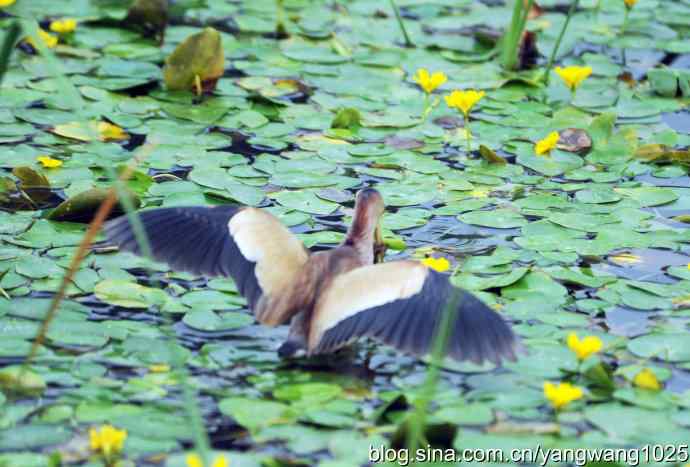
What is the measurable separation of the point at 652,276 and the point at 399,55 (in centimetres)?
237

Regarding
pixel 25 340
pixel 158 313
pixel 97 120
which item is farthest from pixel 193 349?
pixel 97 120

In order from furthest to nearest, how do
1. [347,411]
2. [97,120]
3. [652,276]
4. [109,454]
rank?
1. [97,120]
2. [652,276]
3. [347,411]
4. [109,454]

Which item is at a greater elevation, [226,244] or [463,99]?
[463,99]

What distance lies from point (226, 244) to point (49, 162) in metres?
1.31

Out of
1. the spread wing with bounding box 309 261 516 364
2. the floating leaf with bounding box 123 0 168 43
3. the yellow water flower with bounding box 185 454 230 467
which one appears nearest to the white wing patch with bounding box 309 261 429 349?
the spread wing with bounding box 309 261 516 364

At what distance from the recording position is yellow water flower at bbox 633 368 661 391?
3.19 metres

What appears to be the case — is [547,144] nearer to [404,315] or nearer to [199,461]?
[404,315]

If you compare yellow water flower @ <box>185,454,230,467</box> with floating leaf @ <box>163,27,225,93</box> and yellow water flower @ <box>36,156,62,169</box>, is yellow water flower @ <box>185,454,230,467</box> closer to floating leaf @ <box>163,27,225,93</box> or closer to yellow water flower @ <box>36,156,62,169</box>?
yellow water flower @ <box>36,156,62,169</box>

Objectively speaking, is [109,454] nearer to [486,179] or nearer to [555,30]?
[486,179]

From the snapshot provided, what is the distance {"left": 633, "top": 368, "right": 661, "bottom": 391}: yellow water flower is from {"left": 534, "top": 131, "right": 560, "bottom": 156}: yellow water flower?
5.69 feet

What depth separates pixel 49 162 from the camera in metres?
4.56

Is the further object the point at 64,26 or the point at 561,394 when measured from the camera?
the point at 64,26

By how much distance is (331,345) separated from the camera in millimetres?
3250

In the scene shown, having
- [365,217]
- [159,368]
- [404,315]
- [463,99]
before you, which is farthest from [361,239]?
[463,99]
